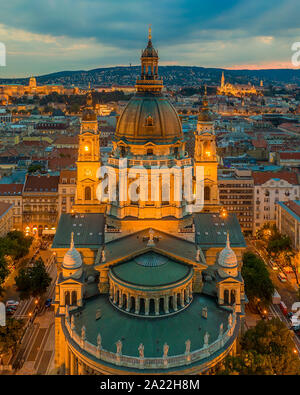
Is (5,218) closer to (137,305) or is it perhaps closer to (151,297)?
(137,305)

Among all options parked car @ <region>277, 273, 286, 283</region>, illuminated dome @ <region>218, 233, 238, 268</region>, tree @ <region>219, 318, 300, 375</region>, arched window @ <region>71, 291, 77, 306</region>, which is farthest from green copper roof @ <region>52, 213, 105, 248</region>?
parked car @ <region>277, 273, 286, 283</region>

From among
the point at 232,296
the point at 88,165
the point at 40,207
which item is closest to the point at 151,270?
the point at 232,296

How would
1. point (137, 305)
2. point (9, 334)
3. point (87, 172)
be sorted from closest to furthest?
point (137, 305) → point (9, 334) → point (87, 172)

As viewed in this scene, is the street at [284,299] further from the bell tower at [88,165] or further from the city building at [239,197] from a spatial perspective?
the bell tower at [88,165]

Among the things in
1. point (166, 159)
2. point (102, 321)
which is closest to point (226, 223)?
point (166, 159)

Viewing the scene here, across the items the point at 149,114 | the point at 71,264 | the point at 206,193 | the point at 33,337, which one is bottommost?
the point at 33,337

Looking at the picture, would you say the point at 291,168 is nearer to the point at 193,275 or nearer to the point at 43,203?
the point at 43,203
